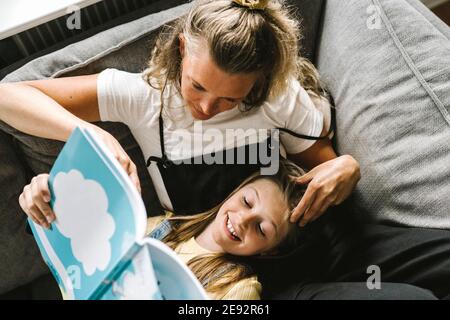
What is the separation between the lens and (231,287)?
875mm

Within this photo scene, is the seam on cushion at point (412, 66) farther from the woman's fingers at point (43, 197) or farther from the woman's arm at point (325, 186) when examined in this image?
the woman's fingers at point (43, 197)

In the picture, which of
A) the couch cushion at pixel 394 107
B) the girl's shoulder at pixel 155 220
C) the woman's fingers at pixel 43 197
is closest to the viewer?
the woman's fingers at pixel 43 197

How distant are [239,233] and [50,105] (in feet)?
1.49

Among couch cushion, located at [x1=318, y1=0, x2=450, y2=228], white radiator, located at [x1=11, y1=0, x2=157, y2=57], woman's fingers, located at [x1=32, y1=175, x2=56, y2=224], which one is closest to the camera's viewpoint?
woman's fingers, located at [x1=32, y1=175, x2=56, y2=224]

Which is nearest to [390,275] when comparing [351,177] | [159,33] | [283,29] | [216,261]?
[351,177]

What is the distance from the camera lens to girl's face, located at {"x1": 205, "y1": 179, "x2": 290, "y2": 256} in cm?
88

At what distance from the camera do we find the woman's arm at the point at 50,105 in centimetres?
81

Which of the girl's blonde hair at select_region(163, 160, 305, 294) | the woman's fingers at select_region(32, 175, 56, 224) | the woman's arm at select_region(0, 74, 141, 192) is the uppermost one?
the woman's arm at select_region(0, 74, 141, 192)

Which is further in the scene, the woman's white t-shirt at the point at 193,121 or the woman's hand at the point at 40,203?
the woman's white t-shirt at the point at 193,121

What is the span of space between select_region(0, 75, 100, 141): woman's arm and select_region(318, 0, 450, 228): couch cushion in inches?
23.0

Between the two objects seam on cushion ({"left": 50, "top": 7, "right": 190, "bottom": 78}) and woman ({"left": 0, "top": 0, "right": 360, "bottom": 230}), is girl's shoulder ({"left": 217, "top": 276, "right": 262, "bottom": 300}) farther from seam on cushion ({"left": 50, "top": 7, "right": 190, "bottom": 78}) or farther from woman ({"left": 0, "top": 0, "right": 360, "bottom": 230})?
seam on cushion ({"left": 50, "top": 7, "right": 190, "bottom": 78})

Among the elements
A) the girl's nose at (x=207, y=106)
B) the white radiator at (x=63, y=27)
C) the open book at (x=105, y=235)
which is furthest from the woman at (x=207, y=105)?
the white radiator at (x=63, y=27)

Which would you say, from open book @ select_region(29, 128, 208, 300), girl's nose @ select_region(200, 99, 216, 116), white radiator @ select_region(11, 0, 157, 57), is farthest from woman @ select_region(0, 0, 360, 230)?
white radiator @ select_region(11, 0, 157, 57)
